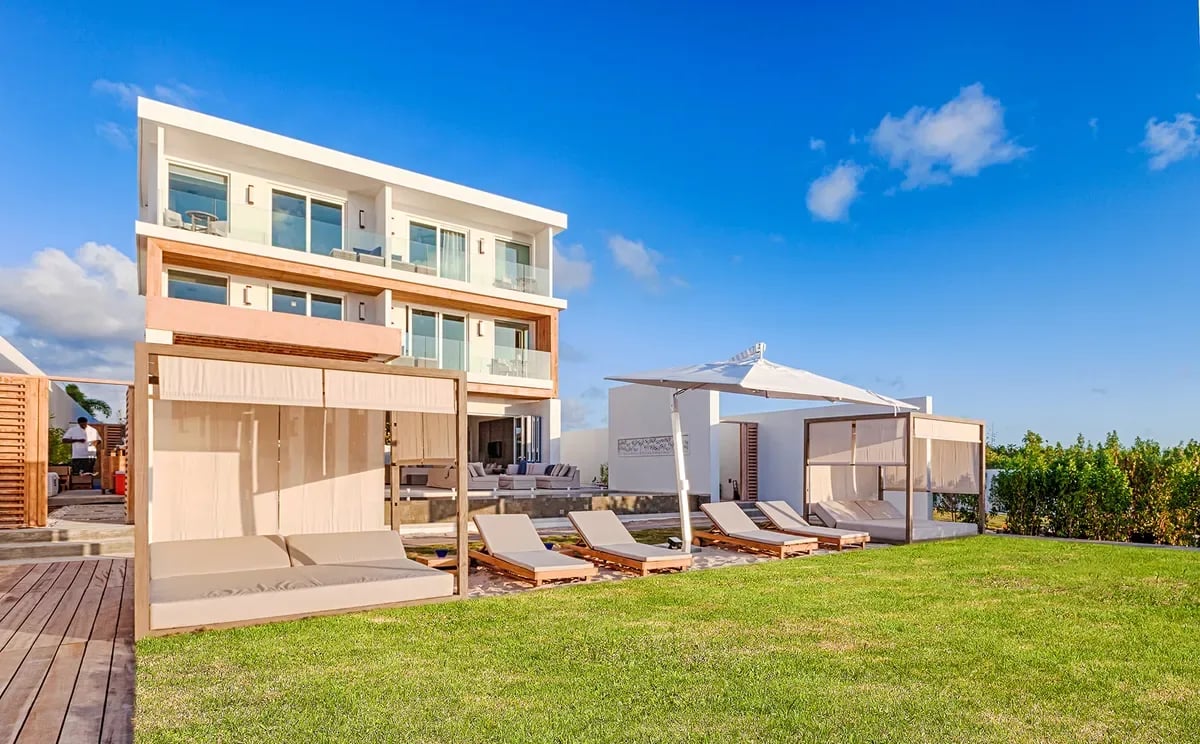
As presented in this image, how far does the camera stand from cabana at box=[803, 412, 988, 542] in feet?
42.1

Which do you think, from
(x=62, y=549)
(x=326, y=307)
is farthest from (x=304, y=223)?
(x=62, y=549)

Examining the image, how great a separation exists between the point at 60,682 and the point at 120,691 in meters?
0.50

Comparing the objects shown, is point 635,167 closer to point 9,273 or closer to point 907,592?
point 907,592

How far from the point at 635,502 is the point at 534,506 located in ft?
8.29

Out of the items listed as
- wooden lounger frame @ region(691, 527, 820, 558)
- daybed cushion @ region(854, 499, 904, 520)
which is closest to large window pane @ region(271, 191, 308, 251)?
wooden lounger frame @ region(691, 527, 820, 558)

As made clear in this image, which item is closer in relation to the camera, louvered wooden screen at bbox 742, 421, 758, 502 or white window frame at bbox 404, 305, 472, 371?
white window frame at bbox 404, 305, 472, 371

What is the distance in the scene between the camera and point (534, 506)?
1517 centimetres

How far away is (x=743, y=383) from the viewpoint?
10.0 m

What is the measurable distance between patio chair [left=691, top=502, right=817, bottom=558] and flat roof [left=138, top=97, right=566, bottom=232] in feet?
41.0

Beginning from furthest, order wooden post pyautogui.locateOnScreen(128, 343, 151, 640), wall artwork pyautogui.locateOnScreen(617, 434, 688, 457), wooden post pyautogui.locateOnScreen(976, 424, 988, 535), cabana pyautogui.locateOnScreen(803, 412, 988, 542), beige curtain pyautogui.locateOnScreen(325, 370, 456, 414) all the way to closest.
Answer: wall artwork pyautogui.locateOnScreen(617, 434, 688, 457) → wooden post pyautogui.locateOnScreen(976, 424, 988, 535) → cabana pyautogui.locateOnScreen(803, 412, 988, 542) → beige curtain pyautogui.locateOnScreen(325, 370, 456, 414) → wooden post pyautogui.locateOnScreen(128, 343, 151, 640)

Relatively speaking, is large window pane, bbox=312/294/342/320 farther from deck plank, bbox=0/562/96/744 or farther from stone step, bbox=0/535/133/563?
deck plank, bbox=0/562/96/744

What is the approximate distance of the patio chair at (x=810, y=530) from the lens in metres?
11.4

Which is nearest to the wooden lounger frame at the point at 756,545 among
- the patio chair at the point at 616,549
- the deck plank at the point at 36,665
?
the patio chair at the point at 616,549

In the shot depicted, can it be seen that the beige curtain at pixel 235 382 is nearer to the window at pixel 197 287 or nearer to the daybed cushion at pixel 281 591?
the daybed cushion at pixel 281 591
